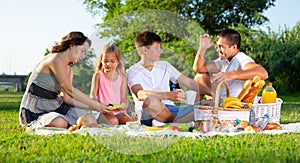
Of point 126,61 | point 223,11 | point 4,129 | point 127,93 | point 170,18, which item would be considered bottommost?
point 4,129

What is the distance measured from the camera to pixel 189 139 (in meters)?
4.46

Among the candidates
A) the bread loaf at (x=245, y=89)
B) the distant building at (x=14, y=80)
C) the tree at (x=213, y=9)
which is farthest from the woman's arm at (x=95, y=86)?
the tree at (x=213, y=9)

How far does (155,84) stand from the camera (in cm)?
470

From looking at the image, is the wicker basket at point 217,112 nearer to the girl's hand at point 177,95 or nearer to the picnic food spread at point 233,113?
the picnic food spread at point 233,113

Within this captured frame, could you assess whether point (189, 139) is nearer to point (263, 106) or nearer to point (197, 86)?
point (197, 86)

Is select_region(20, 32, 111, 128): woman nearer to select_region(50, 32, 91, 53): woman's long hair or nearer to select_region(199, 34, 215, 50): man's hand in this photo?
select_region(50, 32, 91, 53): woman's long hair

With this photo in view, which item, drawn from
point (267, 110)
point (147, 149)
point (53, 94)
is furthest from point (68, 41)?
point (267, 110)

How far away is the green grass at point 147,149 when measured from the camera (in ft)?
11.6

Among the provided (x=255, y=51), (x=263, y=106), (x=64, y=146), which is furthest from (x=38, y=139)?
(x=255, y=51)

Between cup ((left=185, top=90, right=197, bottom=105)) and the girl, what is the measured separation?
2.06 feet

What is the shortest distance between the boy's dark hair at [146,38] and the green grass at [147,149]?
0.91 metres

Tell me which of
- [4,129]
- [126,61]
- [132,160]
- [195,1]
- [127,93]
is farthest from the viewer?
[195,1]

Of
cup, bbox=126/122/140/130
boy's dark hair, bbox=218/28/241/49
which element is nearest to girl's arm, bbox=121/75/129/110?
cup, bbox=126/122/140/130

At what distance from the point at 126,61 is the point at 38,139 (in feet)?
3.67
